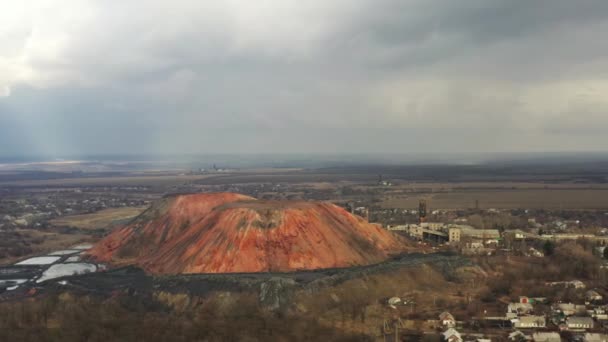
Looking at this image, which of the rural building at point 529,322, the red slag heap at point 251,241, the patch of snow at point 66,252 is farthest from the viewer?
the patch of snow at point 66,252

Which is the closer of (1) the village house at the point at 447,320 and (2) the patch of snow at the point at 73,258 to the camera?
(1) the village house at the point at 447,320

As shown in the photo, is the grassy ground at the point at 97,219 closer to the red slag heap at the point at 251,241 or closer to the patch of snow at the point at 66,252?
the patch of snow at the point at 66,252

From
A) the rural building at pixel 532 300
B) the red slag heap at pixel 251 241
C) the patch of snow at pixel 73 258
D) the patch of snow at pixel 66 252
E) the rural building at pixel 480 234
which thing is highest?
the red slag heap at pixel 251 241

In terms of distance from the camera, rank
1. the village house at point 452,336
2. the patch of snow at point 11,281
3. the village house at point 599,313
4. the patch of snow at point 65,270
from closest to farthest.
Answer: the village house at point 452,336 < the village house at point 599,313 < the patch of snow at point 11,281 < the patch of snow at point 65,270

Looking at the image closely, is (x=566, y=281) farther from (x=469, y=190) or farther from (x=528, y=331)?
(x=469, y=190)

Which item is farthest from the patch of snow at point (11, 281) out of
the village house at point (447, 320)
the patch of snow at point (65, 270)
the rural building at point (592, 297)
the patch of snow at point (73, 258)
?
the rural building at point (592, 297)

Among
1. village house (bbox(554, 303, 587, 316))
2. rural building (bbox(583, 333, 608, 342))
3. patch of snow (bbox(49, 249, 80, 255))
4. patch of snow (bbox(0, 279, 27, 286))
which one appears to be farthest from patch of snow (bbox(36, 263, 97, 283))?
rural building (bbox(583, 333, 608, 342))
